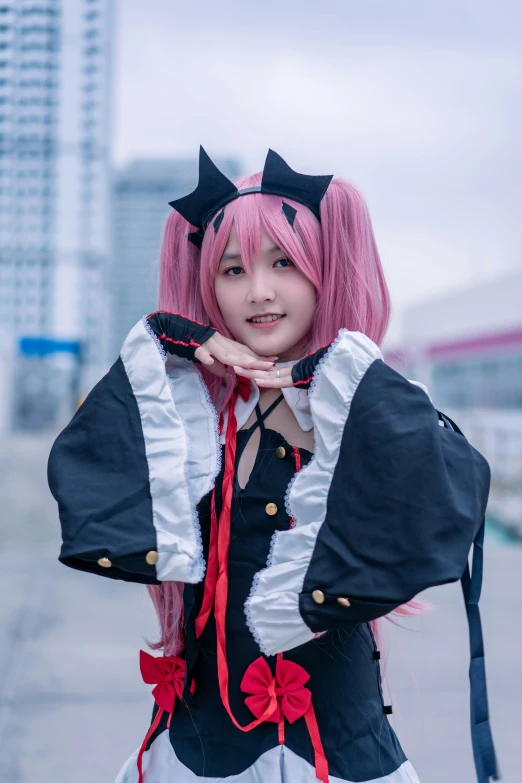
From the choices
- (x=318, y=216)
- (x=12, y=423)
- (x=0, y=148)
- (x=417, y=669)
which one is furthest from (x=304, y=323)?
(x=12, y=423)

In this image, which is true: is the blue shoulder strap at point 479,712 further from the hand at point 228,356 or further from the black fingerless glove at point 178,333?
the black fingerless glove at point 178,333

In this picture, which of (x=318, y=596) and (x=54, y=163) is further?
(x=54, y=163)

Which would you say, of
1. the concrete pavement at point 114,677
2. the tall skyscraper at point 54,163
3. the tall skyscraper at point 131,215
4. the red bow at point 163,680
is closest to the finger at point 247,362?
the red bow at point 163,680

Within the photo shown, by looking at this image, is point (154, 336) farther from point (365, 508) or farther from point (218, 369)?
point (365, 508)

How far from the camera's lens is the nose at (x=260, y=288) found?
1.21 metres

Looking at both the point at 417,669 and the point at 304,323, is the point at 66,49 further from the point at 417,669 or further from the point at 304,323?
the point at 417,669

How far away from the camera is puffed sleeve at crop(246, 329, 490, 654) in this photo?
954 millimetres

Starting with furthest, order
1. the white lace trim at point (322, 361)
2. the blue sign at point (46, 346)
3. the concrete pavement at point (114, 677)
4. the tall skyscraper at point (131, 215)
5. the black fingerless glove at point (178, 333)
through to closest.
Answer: the blue sign at point (46, 346) → the tall skyscraper at point (131, 215) → the concrete pavement at point (114, 677) → the black fingerless glove at point (178, 333) → the white lace trim at point (322, 361)

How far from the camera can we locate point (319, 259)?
4.10ft

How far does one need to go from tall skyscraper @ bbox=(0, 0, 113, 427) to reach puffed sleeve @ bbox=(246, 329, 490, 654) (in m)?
1.52

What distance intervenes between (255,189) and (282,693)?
83cm

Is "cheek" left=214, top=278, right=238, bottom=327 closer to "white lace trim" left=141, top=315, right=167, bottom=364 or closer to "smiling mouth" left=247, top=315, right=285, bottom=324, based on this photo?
"smiling mouth" left=247, top=315, right=285, bottom=324

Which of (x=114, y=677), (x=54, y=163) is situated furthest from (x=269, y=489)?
(x=54, y=163)

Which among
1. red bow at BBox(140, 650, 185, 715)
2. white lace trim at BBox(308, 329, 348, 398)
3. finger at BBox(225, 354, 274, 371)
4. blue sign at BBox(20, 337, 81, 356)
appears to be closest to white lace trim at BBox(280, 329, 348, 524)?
white lace trim at BBox(308, 329, 348, 398)
